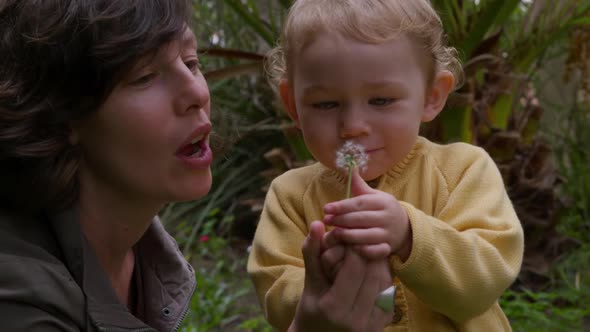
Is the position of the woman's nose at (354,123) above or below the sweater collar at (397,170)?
above

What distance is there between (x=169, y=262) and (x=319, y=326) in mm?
724

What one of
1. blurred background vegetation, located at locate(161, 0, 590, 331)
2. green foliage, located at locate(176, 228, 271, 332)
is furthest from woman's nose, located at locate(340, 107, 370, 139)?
green foliage, located at locate(176, 228, 271, 332)

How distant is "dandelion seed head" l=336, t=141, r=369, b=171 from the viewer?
1.58m

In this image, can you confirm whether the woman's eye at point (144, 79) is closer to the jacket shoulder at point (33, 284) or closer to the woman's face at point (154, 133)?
the woman's face at point (154, 133)

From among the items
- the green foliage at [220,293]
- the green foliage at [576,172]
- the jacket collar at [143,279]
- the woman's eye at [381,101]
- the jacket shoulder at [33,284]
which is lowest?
the green foliage at [220,293]

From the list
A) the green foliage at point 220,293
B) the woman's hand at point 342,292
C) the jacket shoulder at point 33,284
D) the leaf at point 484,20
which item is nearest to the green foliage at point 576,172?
the leaf at point 484,20

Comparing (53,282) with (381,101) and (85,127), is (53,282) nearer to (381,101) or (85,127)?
(85,127)

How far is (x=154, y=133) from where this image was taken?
168 centimetres

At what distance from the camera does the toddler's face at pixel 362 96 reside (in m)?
1.66

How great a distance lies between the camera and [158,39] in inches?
67.4

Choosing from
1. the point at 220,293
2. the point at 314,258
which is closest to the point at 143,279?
the point at 314,258

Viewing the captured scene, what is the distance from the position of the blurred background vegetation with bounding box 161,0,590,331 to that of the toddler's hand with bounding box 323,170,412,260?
89cm

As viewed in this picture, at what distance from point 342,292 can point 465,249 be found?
27cm

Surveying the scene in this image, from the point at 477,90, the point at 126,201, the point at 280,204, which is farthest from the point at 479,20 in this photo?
the point at 126,201
